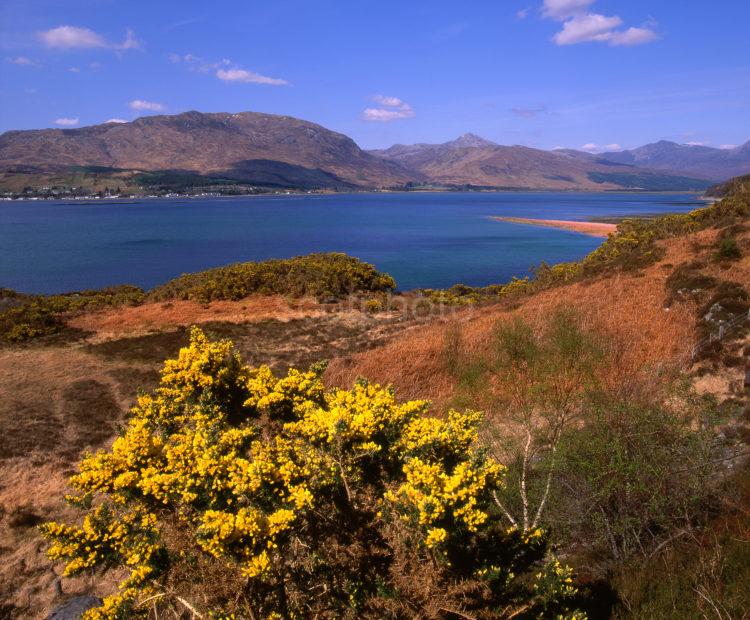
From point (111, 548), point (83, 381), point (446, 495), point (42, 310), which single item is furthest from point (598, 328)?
point (42, 310)

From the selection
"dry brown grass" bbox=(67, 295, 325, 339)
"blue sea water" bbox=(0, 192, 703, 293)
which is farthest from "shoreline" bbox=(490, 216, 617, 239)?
"dry brown grass" bbox=(67, 295, 325, 339)

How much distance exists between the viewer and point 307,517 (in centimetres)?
448

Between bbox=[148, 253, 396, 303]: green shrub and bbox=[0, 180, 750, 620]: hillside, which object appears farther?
bbox=[148, 253, 396, 303]: green shrub

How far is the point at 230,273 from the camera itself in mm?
31781

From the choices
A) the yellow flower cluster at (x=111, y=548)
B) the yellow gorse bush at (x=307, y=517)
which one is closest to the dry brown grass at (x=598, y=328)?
the yellow gorse bush at (x=307, y=517)

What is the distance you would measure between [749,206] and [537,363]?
24694 mm

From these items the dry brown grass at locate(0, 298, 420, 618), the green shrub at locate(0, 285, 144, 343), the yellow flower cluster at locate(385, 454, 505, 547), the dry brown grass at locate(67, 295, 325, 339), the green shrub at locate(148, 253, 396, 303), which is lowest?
the dry brown grass at locate(0, 298, 420, 618)

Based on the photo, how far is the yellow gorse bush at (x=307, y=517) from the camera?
398 cm

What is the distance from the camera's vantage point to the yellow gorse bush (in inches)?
157

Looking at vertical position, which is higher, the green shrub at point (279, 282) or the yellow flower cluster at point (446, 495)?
the yellow flower cluster at point (446, 495)

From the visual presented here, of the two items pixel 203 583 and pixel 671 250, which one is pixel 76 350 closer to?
pixel 203 583

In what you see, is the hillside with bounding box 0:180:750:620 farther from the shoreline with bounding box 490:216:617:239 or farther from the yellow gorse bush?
the shoreline with bounding box 490:216:617:239

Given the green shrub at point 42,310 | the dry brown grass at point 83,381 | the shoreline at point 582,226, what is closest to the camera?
the dry brown grass at point 83,381

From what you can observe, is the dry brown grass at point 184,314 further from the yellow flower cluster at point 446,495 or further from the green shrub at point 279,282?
the yellow flower cluster at point 446,495
